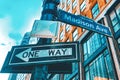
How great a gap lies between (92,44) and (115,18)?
372 cm

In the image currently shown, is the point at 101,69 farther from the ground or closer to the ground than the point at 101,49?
closer to the ground

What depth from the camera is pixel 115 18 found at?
17.2 meters

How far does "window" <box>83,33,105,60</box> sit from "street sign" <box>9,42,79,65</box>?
1450 cm

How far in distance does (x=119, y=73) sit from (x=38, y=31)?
37.5ft

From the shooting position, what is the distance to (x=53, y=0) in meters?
4.02

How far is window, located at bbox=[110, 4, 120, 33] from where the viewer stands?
1656 cm

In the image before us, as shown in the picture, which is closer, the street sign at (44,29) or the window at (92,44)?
the street sign at (44,29)

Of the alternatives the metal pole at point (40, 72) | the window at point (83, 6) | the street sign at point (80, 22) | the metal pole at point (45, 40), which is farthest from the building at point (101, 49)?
the metal pole at point (40, 72)

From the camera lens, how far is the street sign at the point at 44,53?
3264 millimetres

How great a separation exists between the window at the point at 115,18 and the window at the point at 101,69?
2395mm

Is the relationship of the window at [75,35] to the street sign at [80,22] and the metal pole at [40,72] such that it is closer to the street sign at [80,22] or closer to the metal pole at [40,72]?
the street sign at [80,22]

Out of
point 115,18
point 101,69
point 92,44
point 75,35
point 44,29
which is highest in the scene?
point 75,35

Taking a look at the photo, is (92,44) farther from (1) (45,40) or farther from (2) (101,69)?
(1) (45,40)

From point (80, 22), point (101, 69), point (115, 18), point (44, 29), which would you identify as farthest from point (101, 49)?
point (44, 29)
